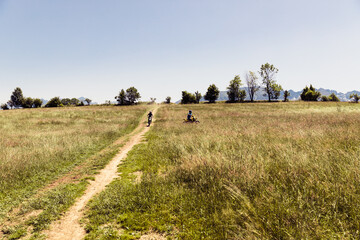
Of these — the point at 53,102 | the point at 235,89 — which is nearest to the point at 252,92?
the point at 235,89

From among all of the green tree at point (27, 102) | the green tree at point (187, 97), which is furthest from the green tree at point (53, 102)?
the green tree at point (187, 97)

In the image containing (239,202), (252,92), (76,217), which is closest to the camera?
(239,202)

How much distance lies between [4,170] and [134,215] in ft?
25.5

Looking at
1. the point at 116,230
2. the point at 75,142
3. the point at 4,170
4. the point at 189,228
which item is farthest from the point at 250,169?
the point at 75,142

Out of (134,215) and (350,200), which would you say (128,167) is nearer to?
(134,215)

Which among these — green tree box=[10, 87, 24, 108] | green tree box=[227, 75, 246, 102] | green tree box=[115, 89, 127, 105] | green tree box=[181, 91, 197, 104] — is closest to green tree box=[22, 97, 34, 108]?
green tree box=[10, 87, 24, 108]

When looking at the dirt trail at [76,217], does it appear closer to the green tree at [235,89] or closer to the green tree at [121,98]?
the green tree at [235,89]

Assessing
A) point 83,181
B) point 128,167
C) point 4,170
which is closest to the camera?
point 83,181

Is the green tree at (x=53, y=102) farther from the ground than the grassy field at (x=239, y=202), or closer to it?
farther from the ground

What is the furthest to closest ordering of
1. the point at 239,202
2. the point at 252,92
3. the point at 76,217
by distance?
the point at 252,92
the point at 76,217
the point at 239,202

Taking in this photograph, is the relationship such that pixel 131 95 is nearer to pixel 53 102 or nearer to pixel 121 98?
pixel 121 98

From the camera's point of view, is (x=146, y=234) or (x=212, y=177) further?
(x=212, y=177)

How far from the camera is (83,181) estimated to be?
266 inches

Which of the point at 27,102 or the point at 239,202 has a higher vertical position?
the point at 27,102
